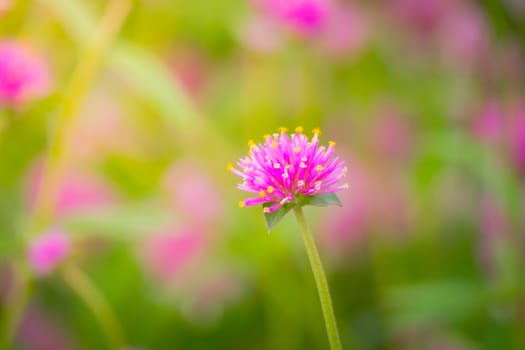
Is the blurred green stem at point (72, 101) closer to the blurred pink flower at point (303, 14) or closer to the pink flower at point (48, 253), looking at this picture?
the pink flower at point (48, 253)

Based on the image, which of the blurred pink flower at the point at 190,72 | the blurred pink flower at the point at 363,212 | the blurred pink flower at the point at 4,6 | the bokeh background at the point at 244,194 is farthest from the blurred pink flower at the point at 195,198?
the blurred pink flower at the point at 4,6

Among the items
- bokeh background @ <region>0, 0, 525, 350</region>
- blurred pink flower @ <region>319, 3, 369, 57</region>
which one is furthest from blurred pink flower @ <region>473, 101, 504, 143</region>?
blurred pink flower @ <region>319, 3, 369, 57</region>

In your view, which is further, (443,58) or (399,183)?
(443,58)

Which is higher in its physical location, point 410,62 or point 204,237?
point 410,62

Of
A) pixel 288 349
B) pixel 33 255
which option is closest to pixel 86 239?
pixel 288 349

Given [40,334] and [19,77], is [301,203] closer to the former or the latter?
[19,77]

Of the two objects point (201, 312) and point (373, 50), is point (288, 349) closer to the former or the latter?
point (201, 312)

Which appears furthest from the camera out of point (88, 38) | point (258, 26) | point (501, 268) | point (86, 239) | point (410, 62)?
point (410, 62)

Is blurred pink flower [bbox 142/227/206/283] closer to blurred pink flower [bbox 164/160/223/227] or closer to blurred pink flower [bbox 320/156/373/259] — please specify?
blurred pink flower [bbox 164/160/223/227]
